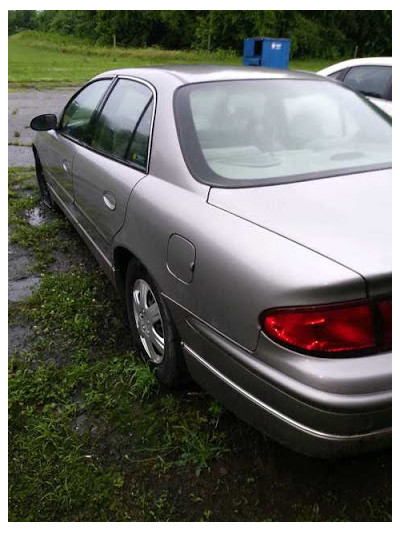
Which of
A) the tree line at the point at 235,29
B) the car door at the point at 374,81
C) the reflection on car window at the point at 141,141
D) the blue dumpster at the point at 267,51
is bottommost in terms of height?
the reflection on car window at the point at 141,141

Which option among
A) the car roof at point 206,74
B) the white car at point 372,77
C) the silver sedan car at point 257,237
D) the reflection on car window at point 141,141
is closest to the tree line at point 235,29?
the white car at point 372,77

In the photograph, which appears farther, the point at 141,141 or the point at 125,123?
the point at 125,123

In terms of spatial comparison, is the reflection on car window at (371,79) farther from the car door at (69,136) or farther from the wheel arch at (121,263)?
the wheel arch at (121,263)

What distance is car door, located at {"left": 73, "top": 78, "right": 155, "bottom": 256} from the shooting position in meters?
2.43

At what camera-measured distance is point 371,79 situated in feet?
19.6

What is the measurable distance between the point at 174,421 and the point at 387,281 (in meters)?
1.25

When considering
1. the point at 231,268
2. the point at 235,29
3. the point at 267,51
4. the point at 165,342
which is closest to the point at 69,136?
the point at 165,342

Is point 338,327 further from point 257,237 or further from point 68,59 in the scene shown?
point 68,59

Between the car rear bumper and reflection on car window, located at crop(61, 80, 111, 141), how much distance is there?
213cm

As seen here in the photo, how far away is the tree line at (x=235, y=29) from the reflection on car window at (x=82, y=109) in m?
29.8

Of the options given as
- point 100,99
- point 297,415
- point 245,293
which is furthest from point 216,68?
point 297,415

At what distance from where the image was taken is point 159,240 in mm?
2014

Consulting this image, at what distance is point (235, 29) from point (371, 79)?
29.4 meters

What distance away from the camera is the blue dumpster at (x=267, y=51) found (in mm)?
17828
